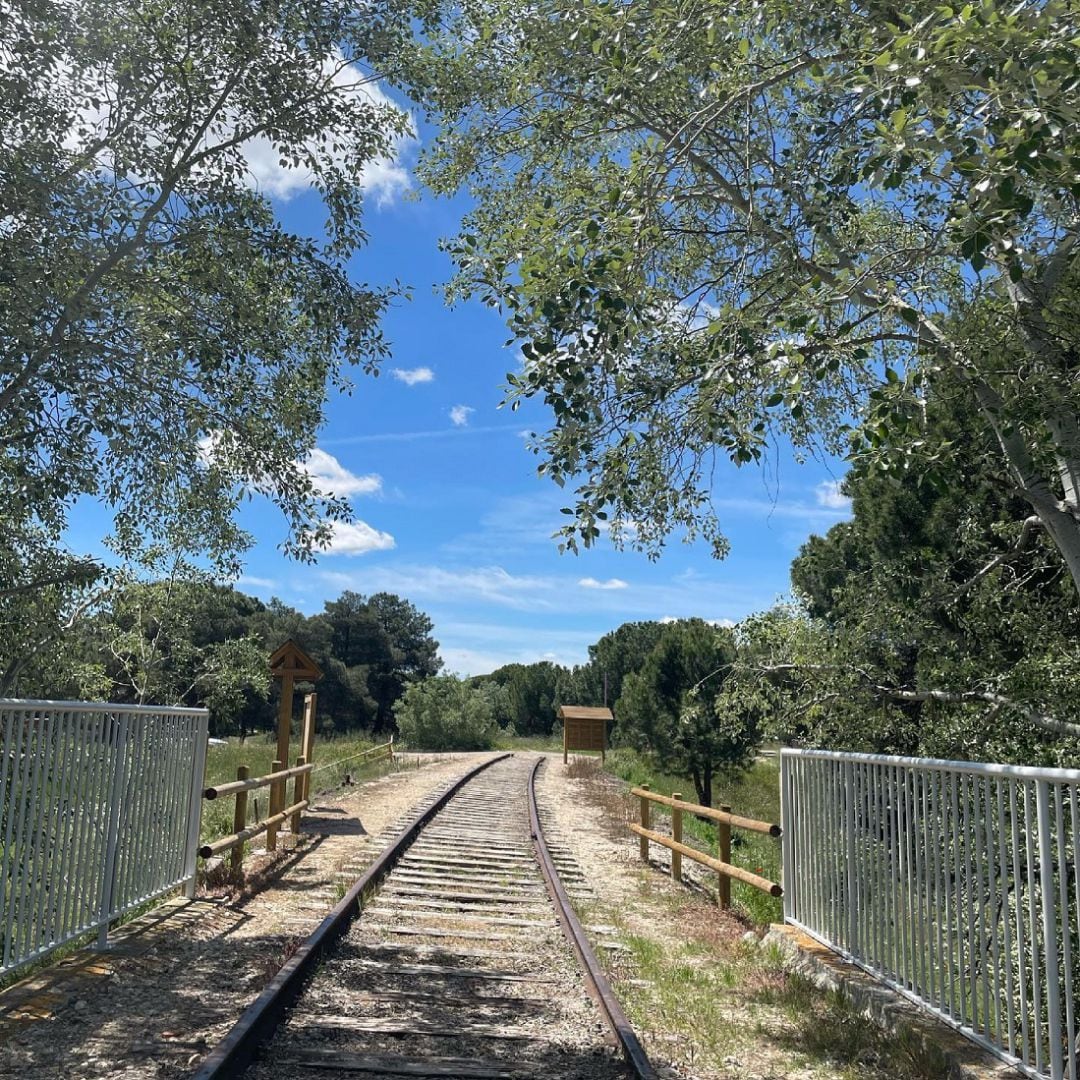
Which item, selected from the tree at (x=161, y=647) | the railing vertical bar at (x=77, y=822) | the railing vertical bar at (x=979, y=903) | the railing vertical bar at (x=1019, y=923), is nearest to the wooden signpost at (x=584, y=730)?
the tree at (x=161, y=647)

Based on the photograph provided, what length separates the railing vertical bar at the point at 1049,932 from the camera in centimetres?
385

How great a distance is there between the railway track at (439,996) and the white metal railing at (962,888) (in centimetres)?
171

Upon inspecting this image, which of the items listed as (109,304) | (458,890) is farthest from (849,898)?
(109,304)

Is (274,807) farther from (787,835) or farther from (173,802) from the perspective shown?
(787,835)

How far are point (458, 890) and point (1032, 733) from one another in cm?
582

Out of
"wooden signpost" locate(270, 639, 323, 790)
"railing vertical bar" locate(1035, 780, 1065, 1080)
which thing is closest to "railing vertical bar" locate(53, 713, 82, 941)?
"railing vertical bar" locate(1035, 780, 1065, 1080)

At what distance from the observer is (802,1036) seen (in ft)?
17.8

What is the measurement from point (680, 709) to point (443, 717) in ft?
74.7

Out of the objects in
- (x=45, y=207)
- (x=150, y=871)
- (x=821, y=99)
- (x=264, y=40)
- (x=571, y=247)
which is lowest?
(x=150, y=871)

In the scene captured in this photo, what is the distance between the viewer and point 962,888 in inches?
190

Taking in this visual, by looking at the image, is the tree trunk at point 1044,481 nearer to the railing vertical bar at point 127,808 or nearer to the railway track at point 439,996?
the railway track at point 439,996

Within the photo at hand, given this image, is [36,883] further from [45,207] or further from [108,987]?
[45,207]

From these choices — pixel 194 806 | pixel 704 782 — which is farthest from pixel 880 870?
pixel 704 782

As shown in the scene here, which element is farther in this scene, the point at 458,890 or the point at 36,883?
the point at 458,890
